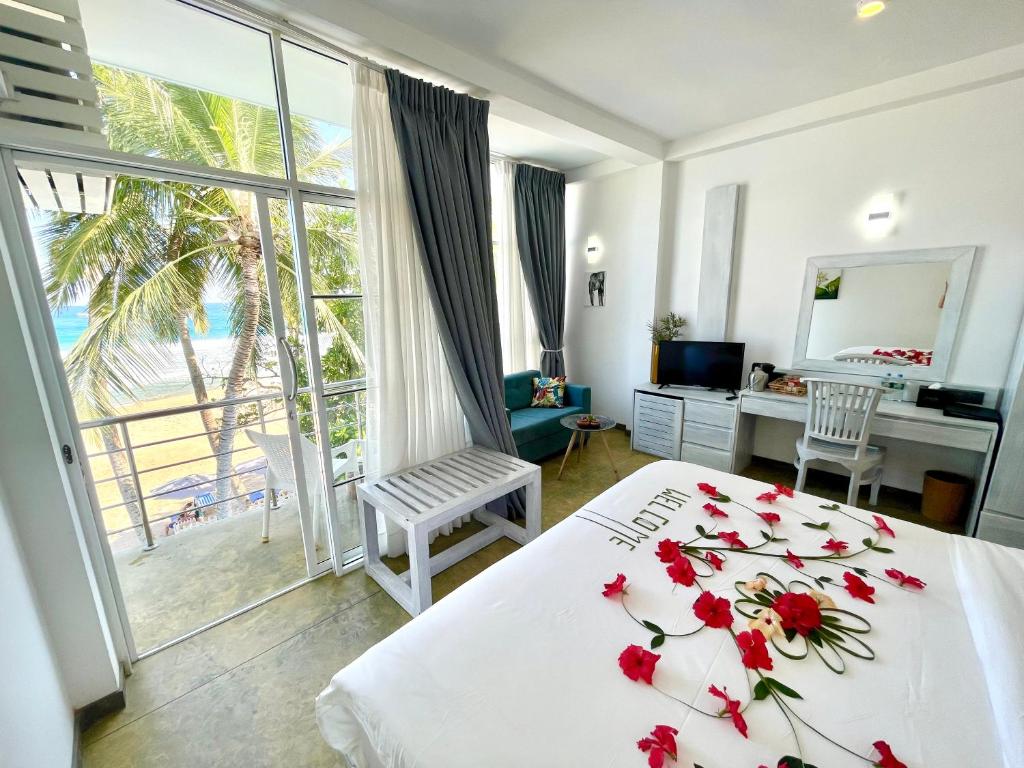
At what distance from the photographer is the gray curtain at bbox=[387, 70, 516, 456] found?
87.0 inches

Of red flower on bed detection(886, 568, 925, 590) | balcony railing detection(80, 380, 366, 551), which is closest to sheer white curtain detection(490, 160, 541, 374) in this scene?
balcony railing detection(80, 380, 366, 551)

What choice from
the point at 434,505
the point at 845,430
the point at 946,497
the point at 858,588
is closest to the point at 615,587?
the point at 858,588

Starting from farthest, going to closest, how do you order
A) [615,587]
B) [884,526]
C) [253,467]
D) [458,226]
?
[253,467], [458,226], [884,526], [615,587]

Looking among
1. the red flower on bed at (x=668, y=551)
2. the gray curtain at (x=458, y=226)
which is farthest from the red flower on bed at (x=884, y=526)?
the gray curtain at (x=458, y=226)

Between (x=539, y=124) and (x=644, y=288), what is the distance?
1897mm

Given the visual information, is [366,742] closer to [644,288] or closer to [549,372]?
[549,372]

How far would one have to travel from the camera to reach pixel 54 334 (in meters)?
1.45

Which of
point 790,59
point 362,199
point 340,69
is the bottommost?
point 362,199

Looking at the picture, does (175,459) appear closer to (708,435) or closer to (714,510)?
(714,510)

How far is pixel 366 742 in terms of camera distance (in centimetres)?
94

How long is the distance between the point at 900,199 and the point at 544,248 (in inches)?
108

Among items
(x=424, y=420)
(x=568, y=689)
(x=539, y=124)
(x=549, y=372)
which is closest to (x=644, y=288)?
(x=549, y=372)

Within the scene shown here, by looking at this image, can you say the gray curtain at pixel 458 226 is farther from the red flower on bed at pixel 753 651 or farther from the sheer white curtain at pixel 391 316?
the red flower on bed at pixel 753 651

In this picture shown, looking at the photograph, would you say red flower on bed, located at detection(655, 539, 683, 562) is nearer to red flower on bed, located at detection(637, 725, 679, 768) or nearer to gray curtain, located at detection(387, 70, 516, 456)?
red flower on bed, located at detection(637, 725, 679, 768)
